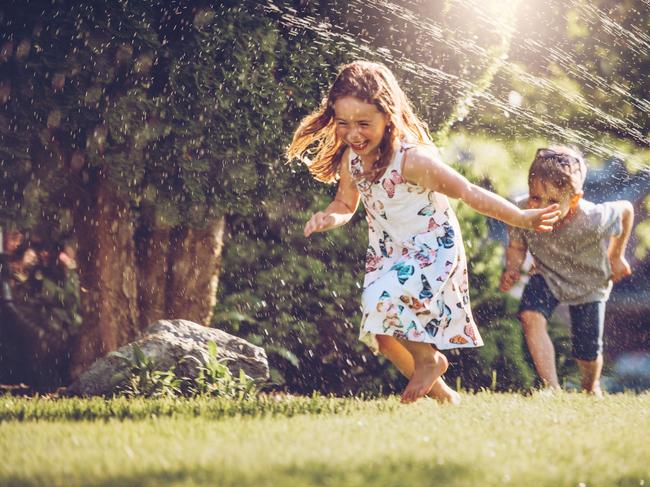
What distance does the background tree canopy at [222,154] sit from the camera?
475cm

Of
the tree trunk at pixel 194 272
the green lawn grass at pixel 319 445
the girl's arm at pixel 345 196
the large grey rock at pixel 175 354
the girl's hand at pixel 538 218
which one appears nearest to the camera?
the green lawn grass at pixel 319 445

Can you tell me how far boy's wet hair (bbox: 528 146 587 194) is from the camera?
5070 millimetres

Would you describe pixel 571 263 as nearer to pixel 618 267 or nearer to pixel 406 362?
pixel 618 267

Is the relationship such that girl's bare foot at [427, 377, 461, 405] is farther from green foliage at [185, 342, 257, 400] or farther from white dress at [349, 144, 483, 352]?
green foliage at [185, 342, 257, 400]

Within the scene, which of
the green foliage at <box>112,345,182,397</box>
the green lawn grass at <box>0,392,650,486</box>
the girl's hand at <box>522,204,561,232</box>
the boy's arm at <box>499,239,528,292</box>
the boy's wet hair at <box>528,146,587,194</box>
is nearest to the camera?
the green lawn grass at <box>0,392,650,486</box>

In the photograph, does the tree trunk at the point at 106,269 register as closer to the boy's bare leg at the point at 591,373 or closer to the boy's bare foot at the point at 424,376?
the boy's bare foot at the point at 424,376

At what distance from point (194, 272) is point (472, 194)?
209 cm

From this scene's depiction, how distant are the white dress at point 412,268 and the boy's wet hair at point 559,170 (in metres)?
0.99

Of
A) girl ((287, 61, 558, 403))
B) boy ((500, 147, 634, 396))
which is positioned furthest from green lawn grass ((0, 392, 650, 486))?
boy ((500, 147, 634, 396))

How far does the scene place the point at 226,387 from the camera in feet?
15.9

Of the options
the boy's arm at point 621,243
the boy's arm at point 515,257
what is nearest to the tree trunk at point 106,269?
the boy's arm at point 515,257

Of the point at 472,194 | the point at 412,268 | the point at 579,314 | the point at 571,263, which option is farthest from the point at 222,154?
the point at 579,314

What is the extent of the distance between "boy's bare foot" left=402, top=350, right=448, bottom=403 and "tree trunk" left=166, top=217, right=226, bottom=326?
1.80 meters

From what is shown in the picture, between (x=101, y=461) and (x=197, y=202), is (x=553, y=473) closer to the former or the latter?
(x=101, y=461)
